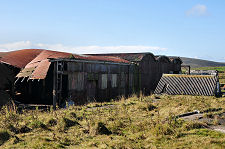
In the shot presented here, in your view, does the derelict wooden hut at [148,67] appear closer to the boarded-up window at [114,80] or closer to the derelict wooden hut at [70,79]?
the derelict wooden hut at [70,79]

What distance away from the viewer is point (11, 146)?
712cm

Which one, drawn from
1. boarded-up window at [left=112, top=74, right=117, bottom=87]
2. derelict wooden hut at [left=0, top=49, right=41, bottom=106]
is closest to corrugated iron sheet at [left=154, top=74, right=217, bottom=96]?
boarded-up window at [left=112, top=74, right=117, bottom=87]

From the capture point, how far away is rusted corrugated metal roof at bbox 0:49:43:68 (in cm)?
1973

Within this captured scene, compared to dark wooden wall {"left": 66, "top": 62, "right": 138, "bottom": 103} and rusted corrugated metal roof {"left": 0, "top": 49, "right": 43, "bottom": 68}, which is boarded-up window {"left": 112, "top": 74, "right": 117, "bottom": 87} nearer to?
dark wooden wall {"left": 66, "top": 62, "right": 138, "bottom": 103}

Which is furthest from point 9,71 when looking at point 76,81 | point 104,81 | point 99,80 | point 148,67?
point 148,67

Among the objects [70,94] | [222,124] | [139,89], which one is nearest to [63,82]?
[70,94]

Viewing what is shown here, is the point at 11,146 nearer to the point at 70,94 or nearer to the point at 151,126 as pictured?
the point at 151,126

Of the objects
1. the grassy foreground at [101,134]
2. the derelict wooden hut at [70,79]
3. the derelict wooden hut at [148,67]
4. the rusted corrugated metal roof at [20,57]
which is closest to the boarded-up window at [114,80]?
the derelict wooden hut at [70,79]

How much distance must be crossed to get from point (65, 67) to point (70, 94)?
1.96 m

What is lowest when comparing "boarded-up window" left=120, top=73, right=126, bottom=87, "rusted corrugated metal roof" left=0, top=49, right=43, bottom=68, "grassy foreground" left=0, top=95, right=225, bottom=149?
"grassy foreground" left=0, top=95, right=225, bottom=149

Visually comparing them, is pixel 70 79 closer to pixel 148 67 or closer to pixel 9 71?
pixel 9 71

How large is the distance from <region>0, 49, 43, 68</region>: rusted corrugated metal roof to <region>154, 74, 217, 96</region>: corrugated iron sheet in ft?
38.6

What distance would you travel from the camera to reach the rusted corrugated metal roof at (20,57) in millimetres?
19725

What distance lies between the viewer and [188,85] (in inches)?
811
